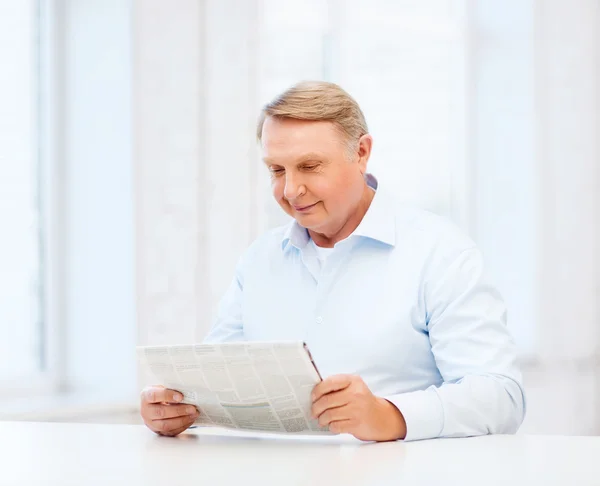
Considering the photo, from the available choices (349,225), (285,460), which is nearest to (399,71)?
(349,225)

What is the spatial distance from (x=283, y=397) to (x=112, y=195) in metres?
1.70

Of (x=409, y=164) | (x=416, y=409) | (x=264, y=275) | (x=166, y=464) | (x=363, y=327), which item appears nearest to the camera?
(x=166, y=464)

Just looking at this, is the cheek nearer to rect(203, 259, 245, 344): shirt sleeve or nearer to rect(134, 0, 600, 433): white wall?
rect(203, 259, 245, 344): shirt sleeve

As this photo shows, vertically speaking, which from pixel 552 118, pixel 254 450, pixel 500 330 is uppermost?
pixel 552 118

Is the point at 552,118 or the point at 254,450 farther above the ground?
the point at 552,118

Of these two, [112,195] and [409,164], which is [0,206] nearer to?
[112,195]

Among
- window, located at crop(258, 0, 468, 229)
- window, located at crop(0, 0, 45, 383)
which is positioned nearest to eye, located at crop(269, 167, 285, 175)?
window, located at crop(0, 0, 45, 383)

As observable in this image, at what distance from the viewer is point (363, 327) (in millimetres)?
2057

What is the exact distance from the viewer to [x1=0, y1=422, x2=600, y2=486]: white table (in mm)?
1295

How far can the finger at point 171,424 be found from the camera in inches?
71.4

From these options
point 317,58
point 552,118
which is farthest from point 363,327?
point 552,118

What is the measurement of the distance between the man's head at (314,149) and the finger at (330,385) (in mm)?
591

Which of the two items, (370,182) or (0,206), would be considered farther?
(0,206)

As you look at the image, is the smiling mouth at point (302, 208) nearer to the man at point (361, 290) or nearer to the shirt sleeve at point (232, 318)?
the man at point (361, 290)
